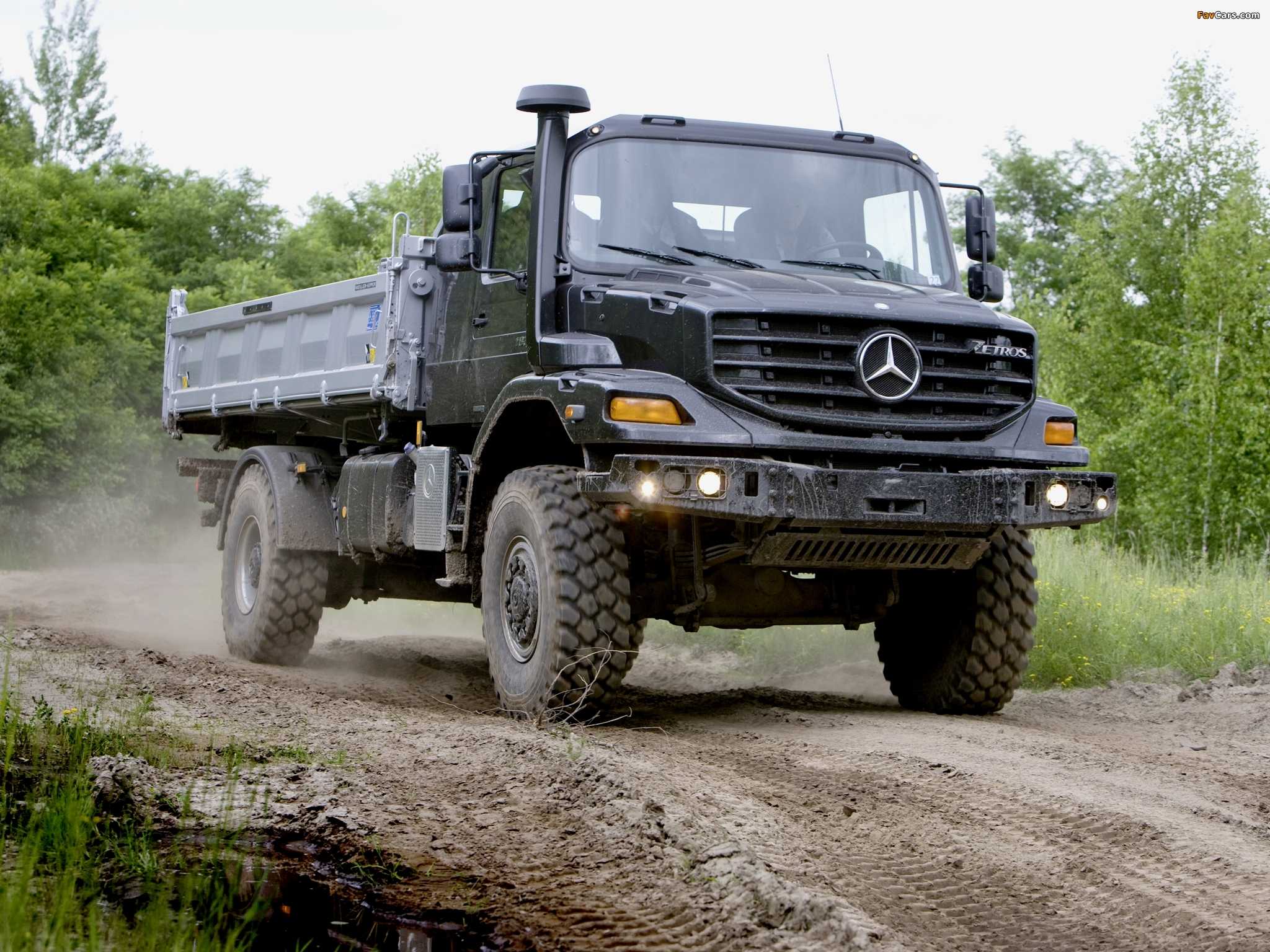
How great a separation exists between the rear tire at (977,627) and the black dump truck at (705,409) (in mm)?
14

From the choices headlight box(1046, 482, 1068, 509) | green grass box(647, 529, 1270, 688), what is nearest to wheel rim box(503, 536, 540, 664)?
headlight box(1046, 482, 1068, 509)

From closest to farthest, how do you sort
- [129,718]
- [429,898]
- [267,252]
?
[429,898] < [129,718] < [267,252]

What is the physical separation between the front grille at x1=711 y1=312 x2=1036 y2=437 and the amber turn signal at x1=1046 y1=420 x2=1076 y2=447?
0.47 m

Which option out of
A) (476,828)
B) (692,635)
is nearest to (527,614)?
(476,828)

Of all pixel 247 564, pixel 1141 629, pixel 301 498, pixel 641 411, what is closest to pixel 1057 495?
pixel 641 411

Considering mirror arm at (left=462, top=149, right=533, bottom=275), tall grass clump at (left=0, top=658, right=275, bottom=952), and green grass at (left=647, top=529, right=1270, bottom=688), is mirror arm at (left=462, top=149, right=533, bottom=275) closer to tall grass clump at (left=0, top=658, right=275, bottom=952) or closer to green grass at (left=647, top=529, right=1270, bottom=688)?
tall grass clump at (left=0, top=658, right=275, bottom=952)

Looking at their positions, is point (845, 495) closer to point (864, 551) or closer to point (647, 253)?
point (864, 551)

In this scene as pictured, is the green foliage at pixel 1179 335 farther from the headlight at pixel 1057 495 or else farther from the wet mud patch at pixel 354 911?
the wet mud patch at pixel 354 911

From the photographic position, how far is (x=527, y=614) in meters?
7.36

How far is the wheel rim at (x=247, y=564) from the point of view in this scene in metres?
10.7

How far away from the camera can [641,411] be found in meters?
6.70

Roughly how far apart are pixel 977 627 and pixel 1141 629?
3279 millimetres

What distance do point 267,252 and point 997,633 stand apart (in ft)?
115

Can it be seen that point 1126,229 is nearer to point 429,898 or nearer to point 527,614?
point 527,614
